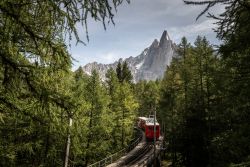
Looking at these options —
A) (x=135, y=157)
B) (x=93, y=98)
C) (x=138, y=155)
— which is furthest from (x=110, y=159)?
(x=93, y=98)

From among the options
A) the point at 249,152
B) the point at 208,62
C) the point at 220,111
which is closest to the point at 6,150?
the point at 249,152

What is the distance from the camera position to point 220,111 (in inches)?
1013

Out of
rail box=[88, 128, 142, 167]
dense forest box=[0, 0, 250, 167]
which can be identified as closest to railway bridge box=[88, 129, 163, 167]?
rail box=[88, 128, 142, 167]

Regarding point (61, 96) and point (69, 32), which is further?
point (61, 96)

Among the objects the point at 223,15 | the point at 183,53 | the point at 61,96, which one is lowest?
the point at 61,96

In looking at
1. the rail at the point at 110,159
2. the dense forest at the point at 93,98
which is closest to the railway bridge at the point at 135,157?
the rail at the point at 110,159

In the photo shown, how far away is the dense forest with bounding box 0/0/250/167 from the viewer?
16.3 feet

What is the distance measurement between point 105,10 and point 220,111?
75.2ft

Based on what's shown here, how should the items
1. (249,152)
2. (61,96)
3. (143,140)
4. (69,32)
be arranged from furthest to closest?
1. (143,140)
2. (249,152)
3. (61,96)
4. (69,32)

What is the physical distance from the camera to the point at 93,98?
38.6m

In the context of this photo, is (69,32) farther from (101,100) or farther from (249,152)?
(101,100)

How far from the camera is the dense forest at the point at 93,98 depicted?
16.3 feet

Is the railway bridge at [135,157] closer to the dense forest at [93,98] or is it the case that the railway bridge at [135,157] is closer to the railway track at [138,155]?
the railway track at [138,155]

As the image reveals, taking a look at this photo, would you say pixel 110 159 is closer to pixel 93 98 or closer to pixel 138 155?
pixel 138 155
